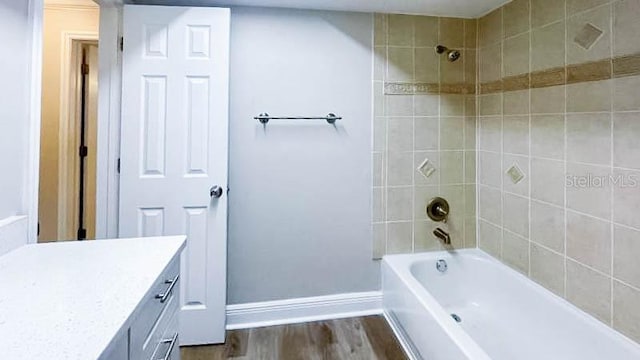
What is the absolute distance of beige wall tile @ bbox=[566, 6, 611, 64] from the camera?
1.67 metres

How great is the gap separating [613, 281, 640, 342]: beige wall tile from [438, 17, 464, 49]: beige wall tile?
1.78 m

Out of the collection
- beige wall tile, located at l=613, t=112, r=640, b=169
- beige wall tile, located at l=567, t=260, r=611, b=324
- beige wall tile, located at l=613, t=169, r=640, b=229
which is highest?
beige wall tile, located at l=613, t=112, r=640, b=169

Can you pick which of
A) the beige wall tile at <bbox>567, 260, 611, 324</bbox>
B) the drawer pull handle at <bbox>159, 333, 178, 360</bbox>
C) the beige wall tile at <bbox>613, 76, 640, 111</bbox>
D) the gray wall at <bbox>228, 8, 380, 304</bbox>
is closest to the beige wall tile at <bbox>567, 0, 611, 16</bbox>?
the beige wall tile at <bbox>613, 76, 640, 111</bbox>

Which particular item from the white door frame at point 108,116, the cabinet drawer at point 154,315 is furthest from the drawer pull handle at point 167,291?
the white door frame at point 108,116

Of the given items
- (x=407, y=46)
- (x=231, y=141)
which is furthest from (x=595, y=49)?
(x=231, y=141)

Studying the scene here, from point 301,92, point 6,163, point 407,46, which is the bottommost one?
point 6,163

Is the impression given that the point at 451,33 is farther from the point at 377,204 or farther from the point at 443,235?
the point at 443,235

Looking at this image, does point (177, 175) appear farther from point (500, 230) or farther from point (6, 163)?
point (500, 230)

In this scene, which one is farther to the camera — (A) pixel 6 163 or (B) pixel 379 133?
(B) pixel 379 133

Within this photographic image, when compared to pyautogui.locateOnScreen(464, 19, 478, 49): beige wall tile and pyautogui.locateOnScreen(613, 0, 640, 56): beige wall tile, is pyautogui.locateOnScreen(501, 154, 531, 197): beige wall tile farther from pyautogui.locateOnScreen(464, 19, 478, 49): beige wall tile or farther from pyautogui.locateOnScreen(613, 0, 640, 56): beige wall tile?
pyautogui.locateOnScreen(464, 19, 478, 49): beige wall tile

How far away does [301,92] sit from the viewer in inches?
94.1

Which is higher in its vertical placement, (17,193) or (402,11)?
(402,11)

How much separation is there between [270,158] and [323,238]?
2.18ft

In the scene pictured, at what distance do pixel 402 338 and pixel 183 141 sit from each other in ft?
5.86
